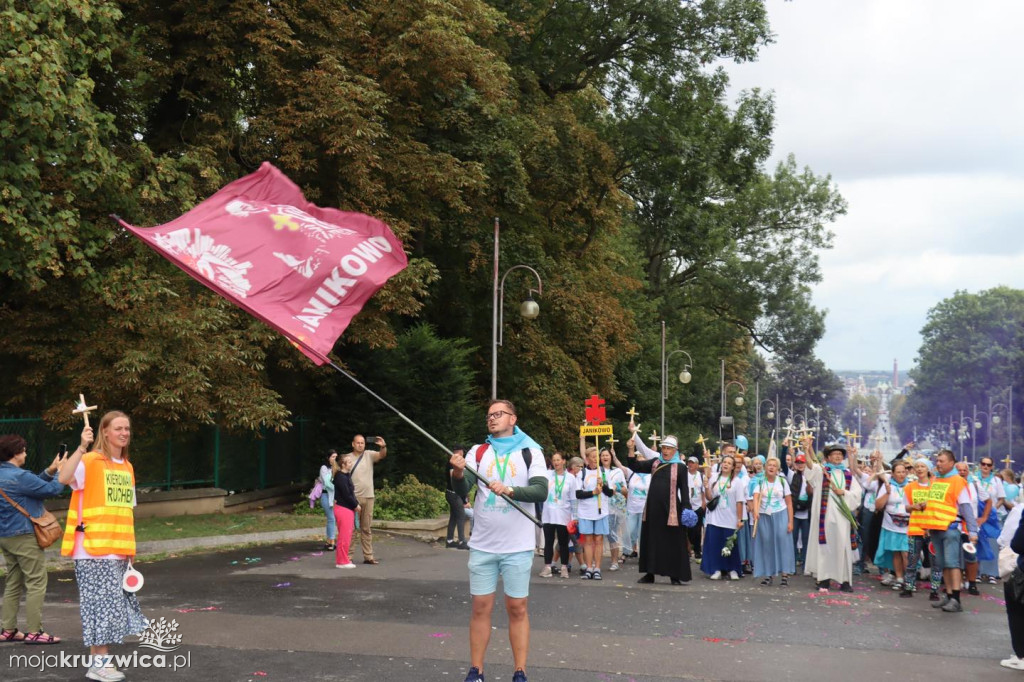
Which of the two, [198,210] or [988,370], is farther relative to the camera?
[988,370]

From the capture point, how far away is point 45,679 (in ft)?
26.2

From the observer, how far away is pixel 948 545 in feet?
43.7

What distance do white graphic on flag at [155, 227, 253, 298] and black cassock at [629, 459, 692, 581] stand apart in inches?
330

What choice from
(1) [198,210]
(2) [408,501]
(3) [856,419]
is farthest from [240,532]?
(3) [856,419]

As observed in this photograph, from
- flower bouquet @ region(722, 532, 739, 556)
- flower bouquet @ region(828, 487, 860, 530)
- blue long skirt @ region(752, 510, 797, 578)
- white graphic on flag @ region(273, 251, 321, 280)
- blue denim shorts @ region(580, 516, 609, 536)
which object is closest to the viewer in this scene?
white graphic on flag @ region(273, 251, 321, 280)

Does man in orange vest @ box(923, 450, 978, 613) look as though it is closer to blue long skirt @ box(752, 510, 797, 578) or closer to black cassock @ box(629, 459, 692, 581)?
blue long skirt @ box(752, 510, 797, 578)

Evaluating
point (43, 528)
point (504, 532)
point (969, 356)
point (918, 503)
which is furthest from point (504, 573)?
point (969, 356)

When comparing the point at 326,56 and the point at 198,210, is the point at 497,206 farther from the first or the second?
the point at 198,210


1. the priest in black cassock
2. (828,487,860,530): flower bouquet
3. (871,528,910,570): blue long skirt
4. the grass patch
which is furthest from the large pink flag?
the grass patch

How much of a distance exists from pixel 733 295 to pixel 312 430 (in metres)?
25.6

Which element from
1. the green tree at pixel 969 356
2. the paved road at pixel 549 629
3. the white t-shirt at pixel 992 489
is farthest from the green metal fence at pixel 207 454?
the green tree at pixel 969 356

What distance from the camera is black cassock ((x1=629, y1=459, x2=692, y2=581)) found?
15141 mm

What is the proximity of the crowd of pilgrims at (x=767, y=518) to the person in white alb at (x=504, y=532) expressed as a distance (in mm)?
7456

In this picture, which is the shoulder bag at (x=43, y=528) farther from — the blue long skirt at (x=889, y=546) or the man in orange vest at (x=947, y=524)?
the blue long skirt at (x=889, y=546)
